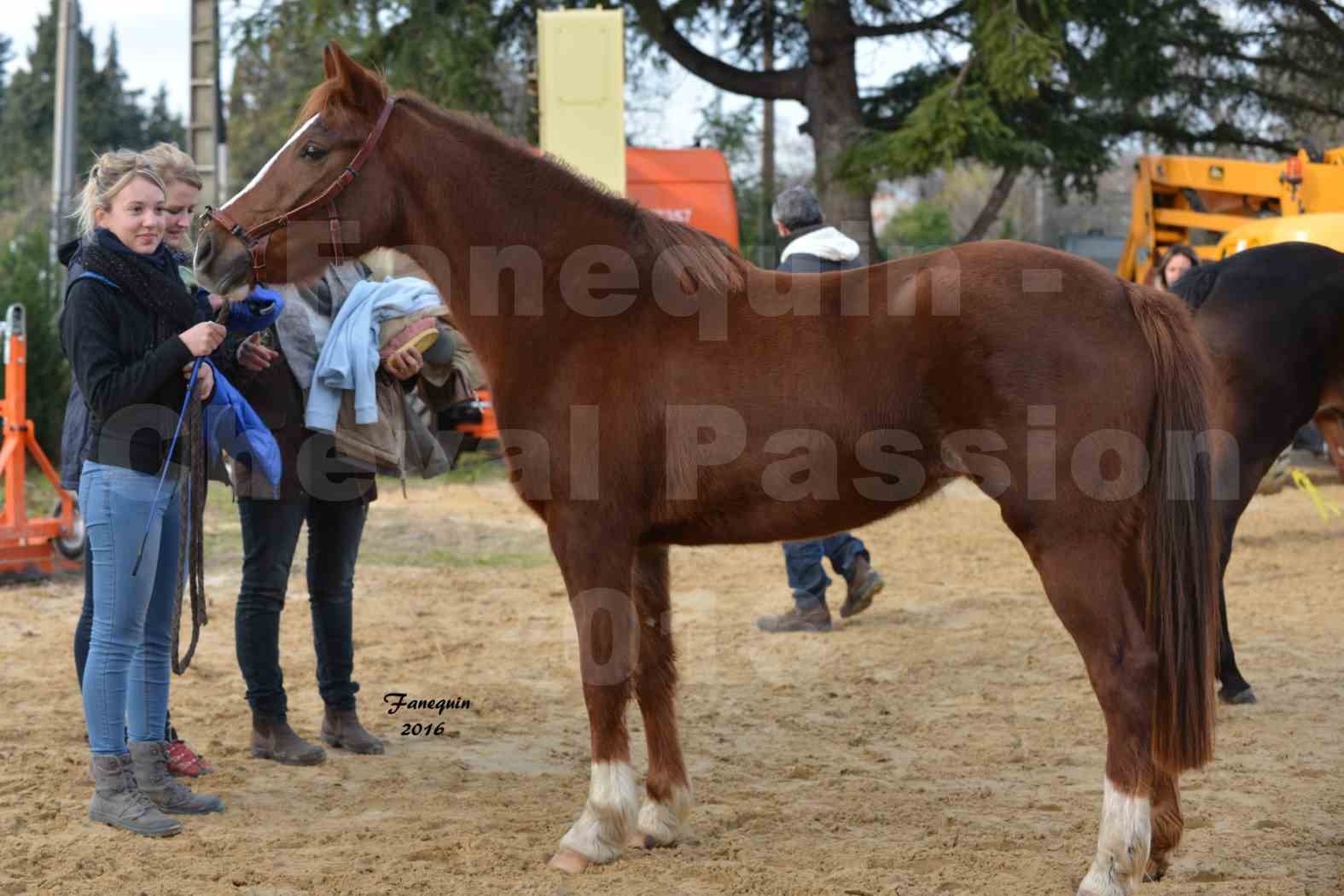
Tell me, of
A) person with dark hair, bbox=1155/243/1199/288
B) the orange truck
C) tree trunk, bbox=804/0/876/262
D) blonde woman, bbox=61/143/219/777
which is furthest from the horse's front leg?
the orange truck

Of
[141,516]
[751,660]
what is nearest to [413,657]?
[751,660]

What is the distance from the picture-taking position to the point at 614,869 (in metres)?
3.66

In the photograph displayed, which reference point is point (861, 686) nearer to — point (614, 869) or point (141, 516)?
point (614, 869)

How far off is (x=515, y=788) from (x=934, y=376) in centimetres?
206

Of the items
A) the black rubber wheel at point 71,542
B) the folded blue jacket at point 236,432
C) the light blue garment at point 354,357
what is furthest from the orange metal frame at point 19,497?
the folded blue jacket at point 236,432

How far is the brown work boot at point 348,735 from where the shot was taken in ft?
15.5

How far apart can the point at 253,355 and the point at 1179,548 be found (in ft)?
9.50

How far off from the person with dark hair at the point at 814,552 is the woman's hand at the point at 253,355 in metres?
2.90

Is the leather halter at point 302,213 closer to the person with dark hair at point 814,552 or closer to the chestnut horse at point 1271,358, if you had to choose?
the person with dark hair at point 814,552

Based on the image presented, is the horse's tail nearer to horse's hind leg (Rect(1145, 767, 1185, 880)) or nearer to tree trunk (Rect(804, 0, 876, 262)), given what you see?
horse's hind leg (Rect(1145, 767, 1185, 880))

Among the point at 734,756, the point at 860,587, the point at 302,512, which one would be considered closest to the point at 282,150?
the point at 302,512

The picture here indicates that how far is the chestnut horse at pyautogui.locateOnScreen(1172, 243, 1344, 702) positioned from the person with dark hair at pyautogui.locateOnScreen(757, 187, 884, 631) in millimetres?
1846

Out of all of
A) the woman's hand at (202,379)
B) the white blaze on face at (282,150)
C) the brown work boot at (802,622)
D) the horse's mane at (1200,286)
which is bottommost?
the brown work boot at (802,622)

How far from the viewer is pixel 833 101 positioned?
1534 cm
